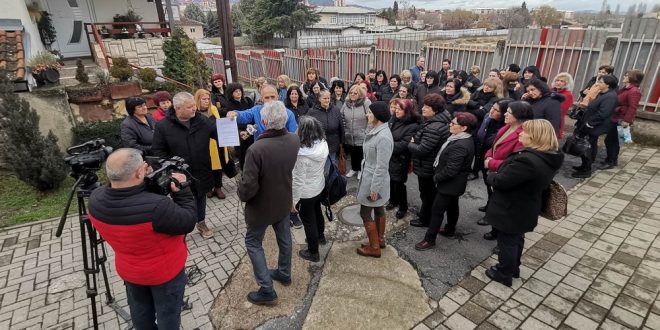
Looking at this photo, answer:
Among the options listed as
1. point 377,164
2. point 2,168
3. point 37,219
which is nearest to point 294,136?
point 377,164

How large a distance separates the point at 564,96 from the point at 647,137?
3.94 metres

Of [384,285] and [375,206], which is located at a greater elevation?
[375,206]

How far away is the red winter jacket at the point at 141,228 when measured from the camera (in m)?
1.97

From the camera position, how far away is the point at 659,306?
316 cm

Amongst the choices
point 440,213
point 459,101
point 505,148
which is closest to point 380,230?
point 440,213

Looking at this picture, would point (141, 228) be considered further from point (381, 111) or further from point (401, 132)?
point (401, 132)

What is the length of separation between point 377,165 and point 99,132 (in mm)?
6147

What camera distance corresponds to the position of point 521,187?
9.96 feet

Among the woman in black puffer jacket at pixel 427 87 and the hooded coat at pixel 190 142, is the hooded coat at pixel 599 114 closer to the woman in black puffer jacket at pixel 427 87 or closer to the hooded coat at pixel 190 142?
the woman in black puffer jacket at pixel 427 87

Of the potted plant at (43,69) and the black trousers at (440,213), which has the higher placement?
the potted plant at (43,69)

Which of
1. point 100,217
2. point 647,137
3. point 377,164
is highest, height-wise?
point 100,217

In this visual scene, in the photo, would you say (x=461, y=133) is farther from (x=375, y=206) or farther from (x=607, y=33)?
(x=607, y=33)

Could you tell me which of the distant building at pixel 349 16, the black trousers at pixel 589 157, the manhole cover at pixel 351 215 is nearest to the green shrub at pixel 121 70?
the manhole cover at pixel 351 215

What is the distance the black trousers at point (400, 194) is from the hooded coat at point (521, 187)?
1.51 metres
